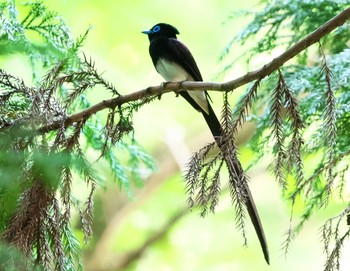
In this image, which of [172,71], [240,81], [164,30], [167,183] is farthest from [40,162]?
[167,183]

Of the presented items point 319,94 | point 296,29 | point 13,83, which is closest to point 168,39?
point 296,29

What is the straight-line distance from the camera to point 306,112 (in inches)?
66.6

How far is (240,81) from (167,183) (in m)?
3.90

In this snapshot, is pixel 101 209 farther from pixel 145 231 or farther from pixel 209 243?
pixel 209 243

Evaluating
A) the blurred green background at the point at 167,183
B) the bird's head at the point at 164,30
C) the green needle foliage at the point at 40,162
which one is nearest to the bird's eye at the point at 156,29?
the bird's head at the point at 164,30

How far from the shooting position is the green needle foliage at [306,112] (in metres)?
1.28

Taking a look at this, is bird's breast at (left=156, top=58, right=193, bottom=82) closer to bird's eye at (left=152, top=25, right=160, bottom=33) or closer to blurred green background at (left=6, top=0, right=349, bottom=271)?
bird's eye at (left=152, top=25, right=160, bottom=33)

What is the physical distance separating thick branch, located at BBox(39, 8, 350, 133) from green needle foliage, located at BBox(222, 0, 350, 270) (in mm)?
32

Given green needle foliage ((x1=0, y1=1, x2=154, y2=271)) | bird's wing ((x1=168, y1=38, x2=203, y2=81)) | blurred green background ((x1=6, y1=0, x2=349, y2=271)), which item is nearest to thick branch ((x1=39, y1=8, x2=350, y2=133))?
green needle foliage ((x1=0, y1=1, x2=154, y2=271))

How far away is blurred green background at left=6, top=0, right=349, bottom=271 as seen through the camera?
472 centimetres

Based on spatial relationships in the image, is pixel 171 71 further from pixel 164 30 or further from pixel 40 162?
pixel 40 162

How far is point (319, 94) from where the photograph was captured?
1.74 metres

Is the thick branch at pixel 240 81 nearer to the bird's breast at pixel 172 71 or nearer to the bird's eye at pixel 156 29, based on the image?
the bird's breast at pixel 172 71

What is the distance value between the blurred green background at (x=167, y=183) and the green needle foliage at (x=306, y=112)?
2.58m
